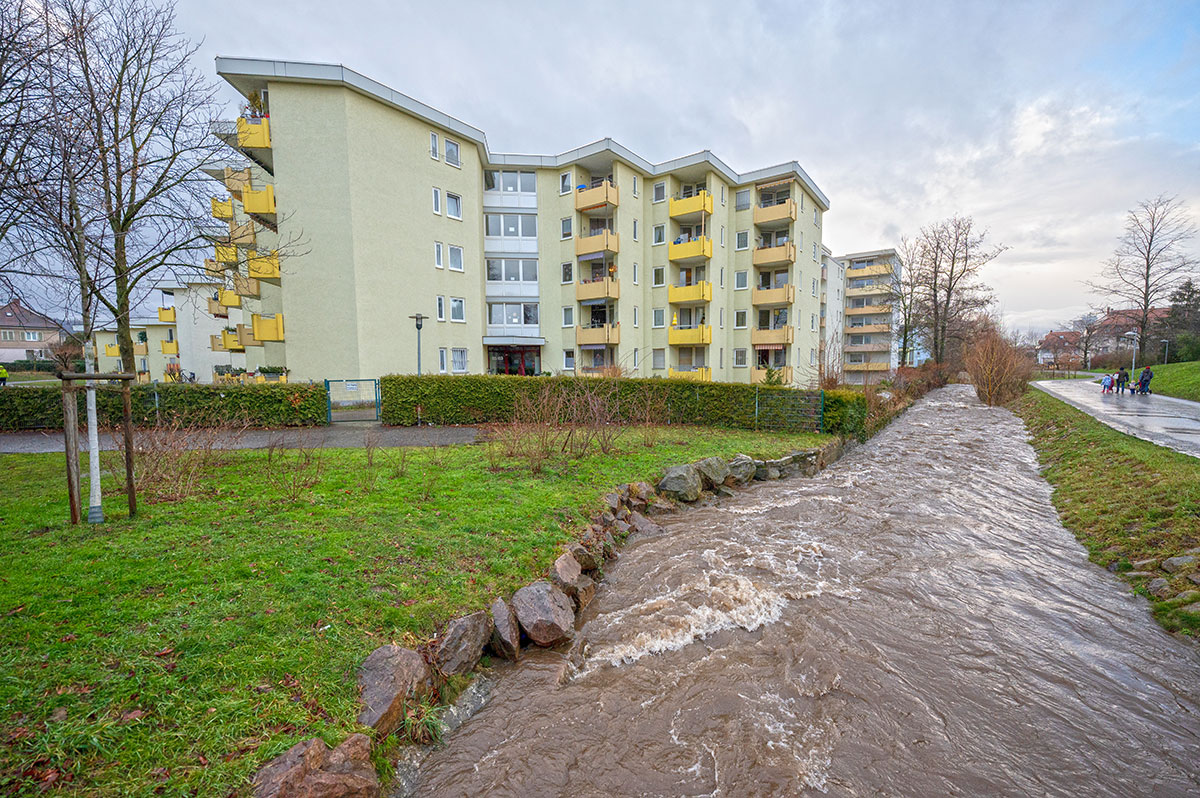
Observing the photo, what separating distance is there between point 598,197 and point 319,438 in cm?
2243

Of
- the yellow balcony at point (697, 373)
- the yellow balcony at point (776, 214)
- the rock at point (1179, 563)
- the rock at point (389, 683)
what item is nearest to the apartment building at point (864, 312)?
the yellow balcony at point (776, 214)

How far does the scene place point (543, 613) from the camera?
201 inches

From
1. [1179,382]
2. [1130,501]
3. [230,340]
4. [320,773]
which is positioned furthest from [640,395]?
[1179,382]

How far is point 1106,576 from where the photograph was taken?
6.63 m

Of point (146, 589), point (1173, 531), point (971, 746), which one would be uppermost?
point (146, 589)

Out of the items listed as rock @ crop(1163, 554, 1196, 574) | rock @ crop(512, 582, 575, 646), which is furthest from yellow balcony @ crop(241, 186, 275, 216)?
rock @ crop(1163, 554, 1196, 574)

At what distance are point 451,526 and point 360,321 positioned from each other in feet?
64.8

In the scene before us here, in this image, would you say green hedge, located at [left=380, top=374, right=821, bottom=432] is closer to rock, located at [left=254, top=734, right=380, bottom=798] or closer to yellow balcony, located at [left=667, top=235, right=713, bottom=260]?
rock, located at [left=254, top=734, right=380, bottom=798]

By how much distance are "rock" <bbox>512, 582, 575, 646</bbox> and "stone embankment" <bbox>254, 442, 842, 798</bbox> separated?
1 centimetres

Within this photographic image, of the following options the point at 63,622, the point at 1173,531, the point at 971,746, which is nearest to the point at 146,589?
the point at 63,622

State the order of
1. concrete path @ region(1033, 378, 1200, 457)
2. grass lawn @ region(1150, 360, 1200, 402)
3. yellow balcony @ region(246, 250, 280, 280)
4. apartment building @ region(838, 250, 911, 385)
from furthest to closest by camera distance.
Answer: apartment building @ region(838, 250, 911, 385) → grass lawn @ region(1150, 360, 1200, 402) → yellow balcony @ region(246, 250, 280, 280) → concrete path @ region(1033, 378, 1200, 457)

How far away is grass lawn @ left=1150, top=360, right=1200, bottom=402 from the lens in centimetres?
2248

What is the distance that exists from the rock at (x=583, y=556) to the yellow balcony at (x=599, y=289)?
2478 centimetres

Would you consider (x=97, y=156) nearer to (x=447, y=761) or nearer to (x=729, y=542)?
(x=447, y=761)
